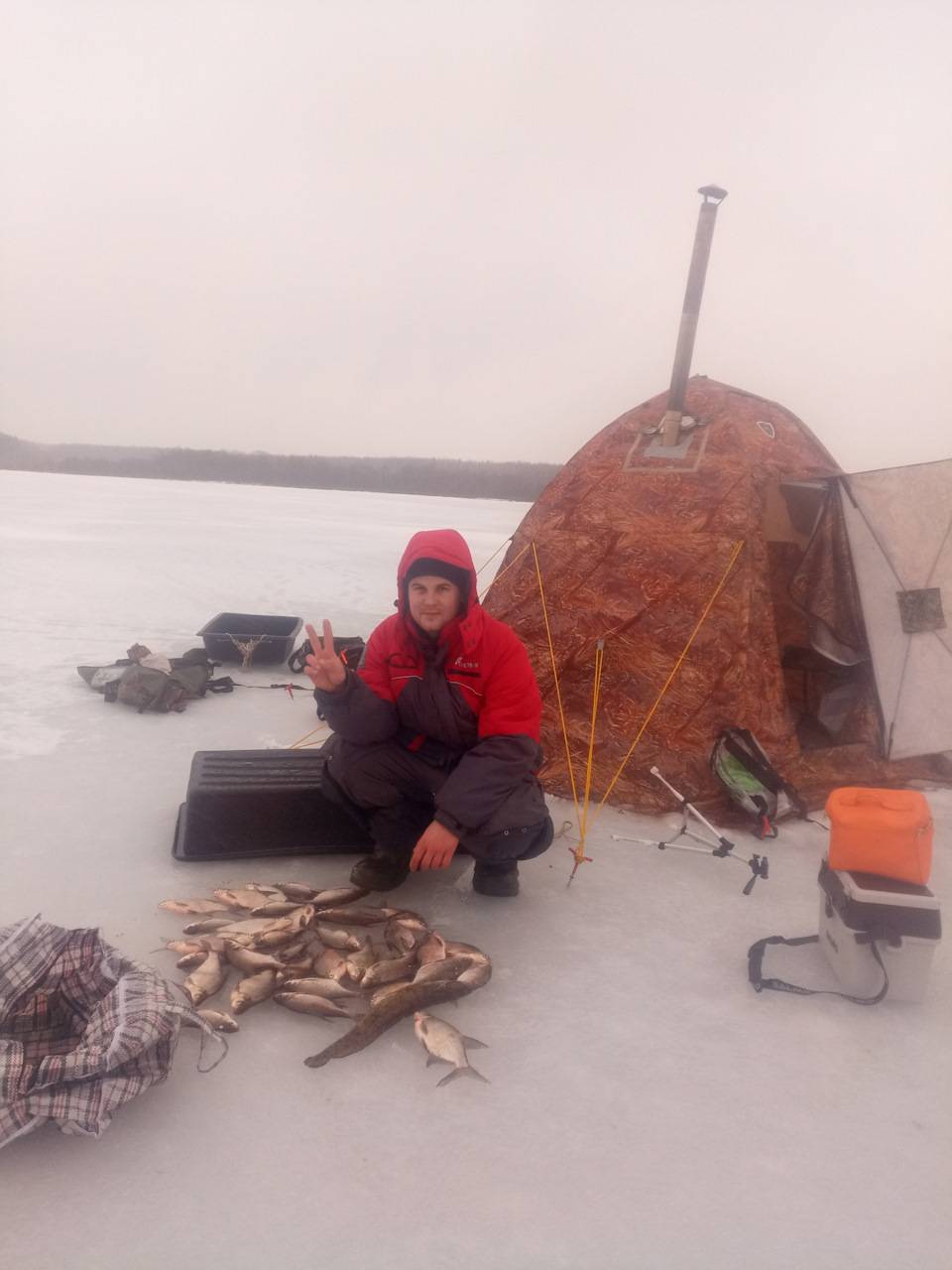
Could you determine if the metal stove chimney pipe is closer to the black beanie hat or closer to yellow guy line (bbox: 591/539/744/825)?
yellow guy line (bbox: 591/539/744/825)

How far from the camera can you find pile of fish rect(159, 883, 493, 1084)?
273 centimetres

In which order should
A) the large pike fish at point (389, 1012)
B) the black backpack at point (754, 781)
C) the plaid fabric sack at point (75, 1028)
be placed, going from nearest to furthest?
the plaid fabric sack at point (75, 1028) < the large pike fish at point (389, 1012) < the black backpack at point (754, 781)

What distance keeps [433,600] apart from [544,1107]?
1.92 meters

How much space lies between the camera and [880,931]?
9.36 ft

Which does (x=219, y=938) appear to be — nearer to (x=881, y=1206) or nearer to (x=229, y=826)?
(x=229, y=826)

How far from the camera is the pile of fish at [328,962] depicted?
2.73 m

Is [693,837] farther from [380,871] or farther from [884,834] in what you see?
[380,871]

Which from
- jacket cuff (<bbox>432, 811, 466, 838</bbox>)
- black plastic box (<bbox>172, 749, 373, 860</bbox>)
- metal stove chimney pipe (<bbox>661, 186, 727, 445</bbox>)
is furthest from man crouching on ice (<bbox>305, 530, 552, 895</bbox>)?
metal stove chimney pipe (<bbox>661, 186, 727, 445</bbox>)

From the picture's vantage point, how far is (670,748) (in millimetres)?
4793

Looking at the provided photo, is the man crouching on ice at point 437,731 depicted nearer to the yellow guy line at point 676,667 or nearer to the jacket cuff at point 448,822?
the jacket cuff at point 448,822

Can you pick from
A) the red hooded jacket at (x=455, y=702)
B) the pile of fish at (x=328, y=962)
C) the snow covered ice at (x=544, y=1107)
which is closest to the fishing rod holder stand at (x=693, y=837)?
the snow covered ice at (x=544, y=1107)

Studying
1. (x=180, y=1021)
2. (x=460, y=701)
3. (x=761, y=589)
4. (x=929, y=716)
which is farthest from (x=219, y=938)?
(x=929, y=716)

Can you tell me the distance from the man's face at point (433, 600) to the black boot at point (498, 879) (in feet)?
3.79

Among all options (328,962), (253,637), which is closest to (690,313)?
(328,962)
